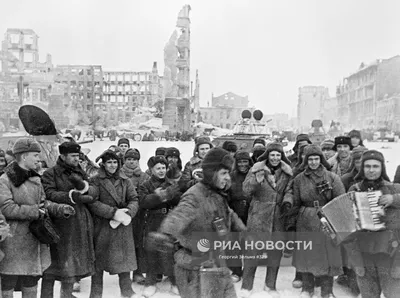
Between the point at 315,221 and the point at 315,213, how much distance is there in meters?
0.06

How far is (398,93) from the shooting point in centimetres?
563

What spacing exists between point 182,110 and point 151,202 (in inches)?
474

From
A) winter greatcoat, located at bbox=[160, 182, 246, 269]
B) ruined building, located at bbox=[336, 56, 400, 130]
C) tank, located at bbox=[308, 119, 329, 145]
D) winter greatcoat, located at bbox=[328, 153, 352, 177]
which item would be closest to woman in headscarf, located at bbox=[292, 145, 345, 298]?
winter greatcoat, located at bbox=[328, 153, 352, 177]

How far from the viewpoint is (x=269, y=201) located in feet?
10.0

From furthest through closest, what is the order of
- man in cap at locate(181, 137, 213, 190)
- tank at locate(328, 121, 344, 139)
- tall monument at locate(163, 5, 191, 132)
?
tall monument at locate(163, 5, 191, 132)
tank at locate(328, 121, 344, 139)
man in cap at locate(181, 137, 213, 190)

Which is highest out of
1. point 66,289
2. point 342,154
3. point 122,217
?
point 342,154

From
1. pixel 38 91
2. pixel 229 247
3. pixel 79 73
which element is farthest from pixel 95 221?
pixel 38 91

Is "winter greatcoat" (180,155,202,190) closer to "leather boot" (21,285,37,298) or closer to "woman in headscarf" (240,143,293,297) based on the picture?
"woman in headscarf" (240,143,293,297)

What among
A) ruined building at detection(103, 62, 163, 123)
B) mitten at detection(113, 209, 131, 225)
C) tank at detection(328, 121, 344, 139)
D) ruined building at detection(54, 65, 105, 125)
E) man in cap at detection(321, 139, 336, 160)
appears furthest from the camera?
ruined building at detection(103, 62, 163, 123)

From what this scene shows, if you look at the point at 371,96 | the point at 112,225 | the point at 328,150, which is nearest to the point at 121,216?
the point at 112,225

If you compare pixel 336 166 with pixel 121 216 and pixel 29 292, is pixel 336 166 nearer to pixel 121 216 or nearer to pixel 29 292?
pixel 121 216

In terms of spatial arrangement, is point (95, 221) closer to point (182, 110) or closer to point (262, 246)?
point (262, 246)

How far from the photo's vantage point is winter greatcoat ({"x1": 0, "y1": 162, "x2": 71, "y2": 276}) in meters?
2.42

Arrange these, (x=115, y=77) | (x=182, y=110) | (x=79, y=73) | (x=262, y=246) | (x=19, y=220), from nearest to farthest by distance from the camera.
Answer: (x=19, y=220)
(x=262, y=246)
(x=79, y=73)
(x=115, y=77)
(x=182, y=110)
